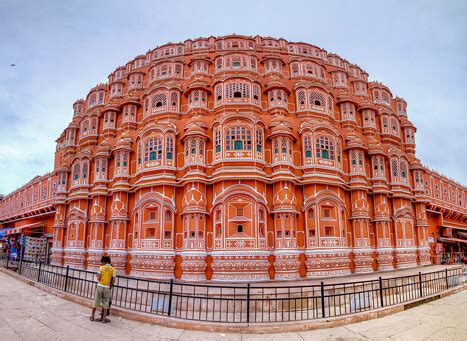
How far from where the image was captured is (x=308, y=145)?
21.3 metres

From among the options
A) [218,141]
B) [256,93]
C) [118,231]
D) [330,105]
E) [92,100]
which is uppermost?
[92,100]

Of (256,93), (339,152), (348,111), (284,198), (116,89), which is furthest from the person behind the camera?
(116,89)

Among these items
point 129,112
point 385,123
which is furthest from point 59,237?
point 385,123

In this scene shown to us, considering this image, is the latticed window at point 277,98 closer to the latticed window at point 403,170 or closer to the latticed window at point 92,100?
the latticed window at point 403,170

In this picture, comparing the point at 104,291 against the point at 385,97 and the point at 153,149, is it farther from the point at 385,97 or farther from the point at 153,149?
the point at 385,97

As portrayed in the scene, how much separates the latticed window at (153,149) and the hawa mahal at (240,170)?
0.33ft

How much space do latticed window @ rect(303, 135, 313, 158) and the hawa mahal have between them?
148mm

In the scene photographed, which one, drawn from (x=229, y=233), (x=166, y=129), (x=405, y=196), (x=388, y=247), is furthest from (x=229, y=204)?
(x=405, y=196)

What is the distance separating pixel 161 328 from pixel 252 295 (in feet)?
11.3

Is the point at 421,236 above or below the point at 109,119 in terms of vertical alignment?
below

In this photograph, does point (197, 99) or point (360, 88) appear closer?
point (197, 99)

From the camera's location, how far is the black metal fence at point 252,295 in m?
10.0

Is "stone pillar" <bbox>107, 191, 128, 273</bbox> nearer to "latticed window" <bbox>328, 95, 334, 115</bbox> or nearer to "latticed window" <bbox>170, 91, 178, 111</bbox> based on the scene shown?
"latticed window" <bbox>170, 91, 178, 111</bbox>

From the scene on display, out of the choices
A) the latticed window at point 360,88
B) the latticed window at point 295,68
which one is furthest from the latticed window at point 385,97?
the latticed window at point 295,68
